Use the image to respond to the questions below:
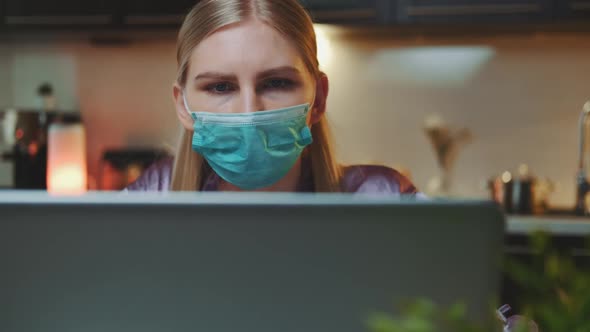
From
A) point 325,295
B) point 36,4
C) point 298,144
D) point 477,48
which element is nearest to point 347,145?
point 477,48

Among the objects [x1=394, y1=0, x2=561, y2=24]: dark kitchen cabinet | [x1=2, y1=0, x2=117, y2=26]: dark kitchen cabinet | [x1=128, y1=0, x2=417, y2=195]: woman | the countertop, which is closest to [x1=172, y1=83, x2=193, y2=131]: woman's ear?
[x1=128, y1=0, x2=417, y2=195]: woman

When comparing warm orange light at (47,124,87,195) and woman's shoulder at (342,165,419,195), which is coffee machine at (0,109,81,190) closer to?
warm orange light at (47,124,87,195)

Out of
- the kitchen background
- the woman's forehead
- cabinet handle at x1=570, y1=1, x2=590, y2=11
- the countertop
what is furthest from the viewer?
the kitchen background

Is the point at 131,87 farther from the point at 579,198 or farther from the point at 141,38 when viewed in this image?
the point at 579,198

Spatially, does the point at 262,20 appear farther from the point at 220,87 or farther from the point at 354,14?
the point at 354,14

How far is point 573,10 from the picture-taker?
7.68 ft

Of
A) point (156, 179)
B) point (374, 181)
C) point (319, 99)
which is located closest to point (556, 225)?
point (374, 181)

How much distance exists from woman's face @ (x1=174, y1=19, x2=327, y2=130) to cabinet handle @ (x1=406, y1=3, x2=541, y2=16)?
158 centimetres

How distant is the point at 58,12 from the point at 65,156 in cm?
66

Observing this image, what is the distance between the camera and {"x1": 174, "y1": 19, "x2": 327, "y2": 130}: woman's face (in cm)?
96

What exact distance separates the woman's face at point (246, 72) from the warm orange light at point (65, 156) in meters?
1.70

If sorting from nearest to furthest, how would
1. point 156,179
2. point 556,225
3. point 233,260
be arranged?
1. point 233,260
2. point 156,179
3. point 556,225

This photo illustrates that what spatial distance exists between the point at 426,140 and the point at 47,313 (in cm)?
237

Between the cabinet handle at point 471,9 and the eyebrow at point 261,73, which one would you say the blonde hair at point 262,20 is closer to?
the eyebrow at point 261,73
